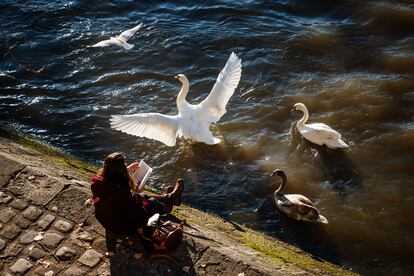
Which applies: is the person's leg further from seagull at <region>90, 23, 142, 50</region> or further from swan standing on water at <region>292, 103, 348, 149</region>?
seagull at <region>90, 23, 142, 50</region>

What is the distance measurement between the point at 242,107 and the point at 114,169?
5.62 meters

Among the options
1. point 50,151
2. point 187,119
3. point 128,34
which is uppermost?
point 128,34

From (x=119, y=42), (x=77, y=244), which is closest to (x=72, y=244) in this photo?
(x=77, y=244)

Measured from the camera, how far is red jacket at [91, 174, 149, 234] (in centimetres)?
604

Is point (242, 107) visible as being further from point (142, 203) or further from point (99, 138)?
point (142, 203)

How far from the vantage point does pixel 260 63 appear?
12.3 metres

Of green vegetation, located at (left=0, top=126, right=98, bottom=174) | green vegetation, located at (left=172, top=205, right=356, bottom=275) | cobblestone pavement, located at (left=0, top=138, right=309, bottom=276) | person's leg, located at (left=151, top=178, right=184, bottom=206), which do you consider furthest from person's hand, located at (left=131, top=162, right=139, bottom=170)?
green vegetation, located at (left=0, top=126, right=98, bottom=174)

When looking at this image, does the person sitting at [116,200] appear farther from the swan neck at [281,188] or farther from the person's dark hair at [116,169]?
the swan neck at [281,188]

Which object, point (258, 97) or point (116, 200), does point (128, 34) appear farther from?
point (116, 200)

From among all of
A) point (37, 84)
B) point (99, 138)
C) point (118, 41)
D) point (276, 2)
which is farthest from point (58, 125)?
point (276, 2)

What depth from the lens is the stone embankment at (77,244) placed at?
5.94m

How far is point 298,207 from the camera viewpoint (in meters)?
8.25

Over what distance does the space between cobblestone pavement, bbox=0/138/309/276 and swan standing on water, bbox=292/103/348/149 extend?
3633 millimetres

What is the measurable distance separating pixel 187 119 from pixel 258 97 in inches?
75.1
